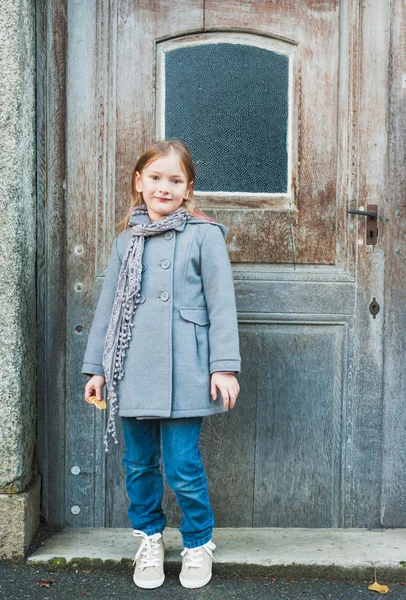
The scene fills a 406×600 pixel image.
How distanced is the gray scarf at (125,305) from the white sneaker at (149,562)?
1.34ft

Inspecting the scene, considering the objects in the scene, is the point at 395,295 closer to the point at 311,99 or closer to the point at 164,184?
the point at 311,99

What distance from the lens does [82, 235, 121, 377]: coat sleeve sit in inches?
95.1

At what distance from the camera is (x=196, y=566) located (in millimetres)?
2395

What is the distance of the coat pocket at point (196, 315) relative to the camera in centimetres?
232

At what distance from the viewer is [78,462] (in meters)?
2.80

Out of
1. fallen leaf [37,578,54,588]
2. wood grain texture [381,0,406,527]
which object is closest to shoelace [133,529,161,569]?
fallen leaf [37,578,54,588]

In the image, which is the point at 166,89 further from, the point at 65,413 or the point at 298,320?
the point at 65,413

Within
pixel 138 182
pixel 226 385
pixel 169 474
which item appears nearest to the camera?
pixel 226 385

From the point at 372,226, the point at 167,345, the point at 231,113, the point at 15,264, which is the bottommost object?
the point at 167,345

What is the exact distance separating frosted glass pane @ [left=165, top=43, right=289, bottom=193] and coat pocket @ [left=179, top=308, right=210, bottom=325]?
2.18 feet

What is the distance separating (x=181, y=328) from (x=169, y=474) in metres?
0.52

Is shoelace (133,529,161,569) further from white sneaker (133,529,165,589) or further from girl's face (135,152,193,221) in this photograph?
girl's face (135,152,193,221)

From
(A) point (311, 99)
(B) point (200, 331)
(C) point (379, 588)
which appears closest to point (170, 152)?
(B) point (200, 331)

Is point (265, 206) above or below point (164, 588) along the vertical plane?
above
